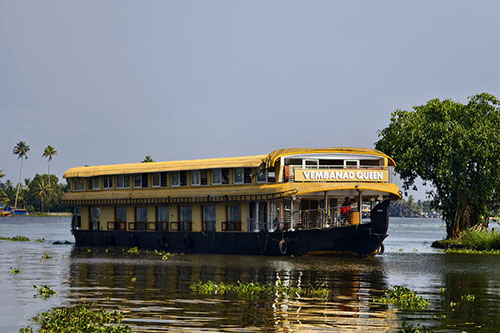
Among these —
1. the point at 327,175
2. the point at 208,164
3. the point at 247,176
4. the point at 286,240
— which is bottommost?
the point at 286,240

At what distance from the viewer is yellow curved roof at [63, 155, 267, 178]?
4885 cm

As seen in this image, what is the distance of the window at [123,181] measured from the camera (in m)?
57.1

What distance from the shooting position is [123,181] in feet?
188

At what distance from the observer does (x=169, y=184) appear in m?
53.7

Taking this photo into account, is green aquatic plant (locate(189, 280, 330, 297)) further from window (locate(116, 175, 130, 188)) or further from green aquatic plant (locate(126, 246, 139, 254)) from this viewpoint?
window (locate(116, 175, 130, 188))

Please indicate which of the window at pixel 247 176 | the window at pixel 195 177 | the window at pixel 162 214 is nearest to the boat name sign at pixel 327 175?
the window at pixel 247 176

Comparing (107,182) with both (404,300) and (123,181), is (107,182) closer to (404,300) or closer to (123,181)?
(123,181)

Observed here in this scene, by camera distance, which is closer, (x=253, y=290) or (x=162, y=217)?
(x=253, y=290)

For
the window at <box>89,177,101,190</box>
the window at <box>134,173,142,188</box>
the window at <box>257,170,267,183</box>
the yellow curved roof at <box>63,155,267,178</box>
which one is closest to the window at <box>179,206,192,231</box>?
the yellow curved roof at <box>63,155,267,178</box>

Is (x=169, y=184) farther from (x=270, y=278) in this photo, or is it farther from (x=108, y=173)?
(x=270, y=278)

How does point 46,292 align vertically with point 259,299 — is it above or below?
above

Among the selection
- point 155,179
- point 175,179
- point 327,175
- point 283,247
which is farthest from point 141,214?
point 327,175

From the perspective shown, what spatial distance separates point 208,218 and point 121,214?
924 centimetres

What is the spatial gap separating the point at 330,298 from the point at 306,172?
1915cm
